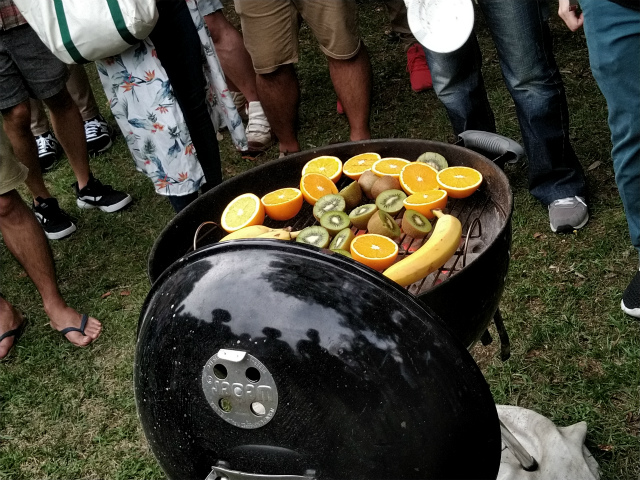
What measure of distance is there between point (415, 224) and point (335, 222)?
0.24 metres

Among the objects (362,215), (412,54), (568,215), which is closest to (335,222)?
(362,215)

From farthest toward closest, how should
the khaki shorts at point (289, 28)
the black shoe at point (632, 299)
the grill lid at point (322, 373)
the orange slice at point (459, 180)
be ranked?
the khaki shorts at point (289, 28), the black shoe at point (632, 299), the orange slice at point (459, 180), the grill lid at point (322, 373)

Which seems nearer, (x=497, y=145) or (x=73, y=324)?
(x=497, y=145)

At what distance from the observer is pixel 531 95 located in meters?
3.20

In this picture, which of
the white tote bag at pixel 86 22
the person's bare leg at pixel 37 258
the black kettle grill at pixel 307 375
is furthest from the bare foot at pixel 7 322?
the black kettle grill at pixel 307 375

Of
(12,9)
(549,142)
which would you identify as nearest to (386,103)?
(549,142)

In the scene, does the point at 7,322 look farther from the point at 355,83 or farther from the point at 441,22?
the point at 441,22

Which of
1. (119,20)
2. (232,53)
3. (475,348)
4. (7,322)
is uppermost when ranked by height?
(119,20)

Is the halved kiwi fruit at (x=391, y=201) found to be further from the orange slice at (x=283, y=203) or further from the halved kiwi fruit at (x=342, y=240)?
the orange slice at (x=283, y=203)

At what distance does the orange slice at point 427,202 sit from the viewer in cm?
210

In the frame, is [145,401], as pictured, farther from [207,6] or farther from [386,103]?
[386,103]

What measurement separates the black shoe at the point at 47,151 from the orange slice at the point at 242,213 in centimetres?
353

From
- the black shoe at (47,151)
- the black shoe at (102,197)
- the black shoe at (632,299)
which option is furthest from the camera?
the black shoe at (47,151)

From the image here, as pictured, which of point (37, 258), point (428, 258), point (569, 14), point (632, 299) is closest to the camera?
point (428, 258)
